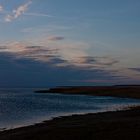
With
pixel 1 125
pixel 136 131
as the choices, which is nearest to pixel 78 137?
pixel 136 131

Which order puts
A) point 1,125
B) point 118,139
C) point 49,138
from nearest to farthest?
point 118,139
point 49,138
point 1,125

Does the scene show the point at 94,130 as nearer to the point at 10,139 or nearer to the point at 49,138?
the point at 49,138

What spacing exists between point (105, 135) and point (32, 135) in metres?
5.86

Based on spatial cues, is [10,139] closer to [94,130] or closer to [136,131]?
[94,130]

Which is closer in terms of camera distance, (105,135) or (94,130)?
(105,135)

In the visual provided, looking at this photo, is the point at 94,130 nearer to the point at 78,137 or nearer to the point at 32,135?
the point at 78,137

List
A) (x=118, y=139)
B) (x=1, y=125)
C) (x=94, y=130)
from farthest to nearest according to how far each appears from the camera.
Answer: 1. (x=1, y=125)
2. (x=94, y=130)
3. (x=118, y=139)

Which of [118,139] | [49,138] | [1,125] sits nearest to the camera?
[118,139]

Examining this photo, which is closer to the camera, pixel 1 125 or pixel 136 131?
pixel 136 131

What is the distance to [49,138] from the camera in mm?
25859

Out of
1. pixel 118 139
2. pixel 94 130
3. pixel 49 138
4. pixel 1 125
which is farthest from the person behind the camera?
pixel 1 125

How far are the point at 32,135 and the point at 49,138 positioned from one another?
7.91 feet

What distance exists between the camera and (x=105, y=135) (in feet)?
82.7

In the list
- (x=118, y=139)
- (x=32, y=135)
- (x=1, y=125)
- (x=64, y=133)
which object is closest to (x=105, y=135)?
(x=118, y=139)
